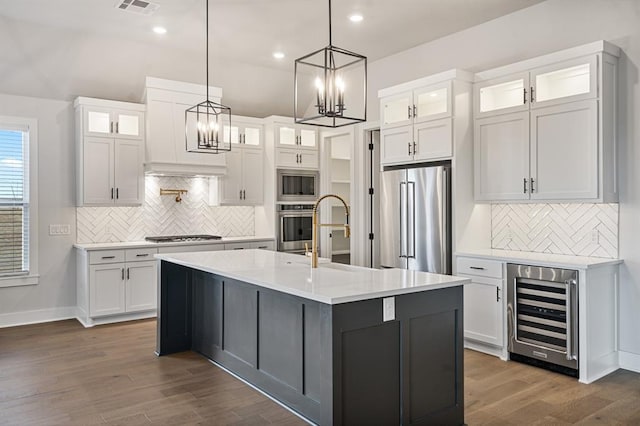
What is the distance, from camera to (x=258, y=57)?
6.32 meters

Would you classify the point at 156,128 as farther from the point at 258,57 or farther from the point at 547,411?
the point at 547,411

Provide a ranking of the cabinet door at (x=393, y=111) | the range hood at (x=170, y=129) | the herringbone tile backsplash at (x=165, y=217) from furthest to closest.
Result: the herringbone tile backsplash at (x=165, y=217) < the range hood at (x=170, y=129) < the cabinet door at (x=393, y=111)


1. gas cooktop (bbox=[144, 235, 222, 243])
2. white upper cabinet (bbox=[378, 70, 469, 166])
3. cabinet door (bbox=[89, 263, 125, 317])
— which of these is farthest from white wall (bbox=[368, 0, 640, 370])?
cabinet door (bbox=[89, 263, 125, 317])

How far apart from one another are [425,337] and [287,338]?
88 centimetres

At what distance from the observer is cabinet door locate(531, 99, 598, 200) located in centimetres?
396

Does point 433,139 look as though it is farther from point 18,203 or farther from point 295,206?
point 18,203

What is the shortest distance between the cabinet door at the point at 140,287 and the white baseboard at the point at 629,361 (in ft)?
16.2

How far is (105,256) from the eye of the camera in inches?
220

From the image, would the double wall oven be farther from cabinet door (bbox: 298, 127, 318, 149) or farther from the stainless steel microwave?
cabinet door (bbox: 298, 127, 318, 149)

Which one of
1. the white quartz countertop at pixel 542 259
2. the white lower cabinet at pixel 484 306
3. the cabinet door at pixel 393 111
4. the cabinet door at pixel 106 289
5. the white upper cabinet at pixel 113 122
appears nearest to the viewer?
the white quartz countertop at pixel 542 259

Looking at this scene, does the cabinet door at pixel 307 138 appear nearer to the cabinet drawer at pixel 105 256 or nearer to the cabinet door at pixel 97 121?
the cabinet door at pixel 97 121

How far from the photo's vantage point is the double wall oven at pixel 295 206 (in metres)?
7.01

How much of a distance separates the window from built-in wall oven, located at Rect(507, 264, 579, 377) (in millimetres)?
5319

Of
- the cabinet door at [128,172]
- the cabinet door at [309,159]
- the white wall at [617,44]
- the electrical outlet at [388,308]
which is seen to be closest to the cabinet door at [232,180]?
the cabinet door at [309,159]
